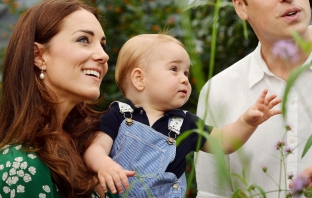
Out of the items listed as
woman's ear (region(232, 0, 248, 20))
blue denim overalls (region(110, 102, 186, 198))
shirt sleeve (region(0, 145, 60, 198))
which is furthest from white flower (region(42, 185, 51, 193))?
woman's ear (region(232, 0, 248, 20))

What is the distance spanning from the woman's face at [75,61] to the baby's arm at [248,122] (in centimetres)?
45

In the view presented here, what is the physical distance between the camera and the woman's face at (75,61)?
2.15m

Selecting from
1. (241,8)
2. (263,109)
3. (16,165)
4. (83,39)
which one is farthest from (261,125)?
(16,165)

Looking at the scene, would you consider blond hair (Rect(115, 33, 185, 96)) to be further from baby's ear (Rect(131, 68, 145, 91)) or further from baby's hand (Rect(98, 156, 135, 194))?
baby's hand (Rect(98, 156, 135, 194))

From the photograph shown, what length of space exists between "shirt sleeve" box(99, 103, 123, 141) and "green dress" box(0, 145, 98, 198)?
0.91ft

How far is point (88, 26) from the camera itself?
223cm

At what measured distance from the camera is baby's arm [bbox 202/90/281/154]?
6.72ft

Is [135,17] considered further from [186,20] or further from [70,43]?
[186,20]

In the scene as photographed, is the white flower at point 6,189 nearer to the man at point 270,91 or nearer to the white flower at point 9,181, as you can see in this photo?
the white flower at point 9,181

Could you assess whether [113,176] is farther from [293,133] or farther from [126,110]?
[293,133]

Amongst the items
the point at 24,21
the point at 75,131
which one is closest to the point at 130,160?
the point at 75,131

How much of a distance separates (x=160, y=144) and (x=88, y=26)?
470mm

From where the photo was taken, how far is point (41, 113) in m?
2.16

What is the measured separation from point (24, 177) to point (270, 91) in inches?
46.5
